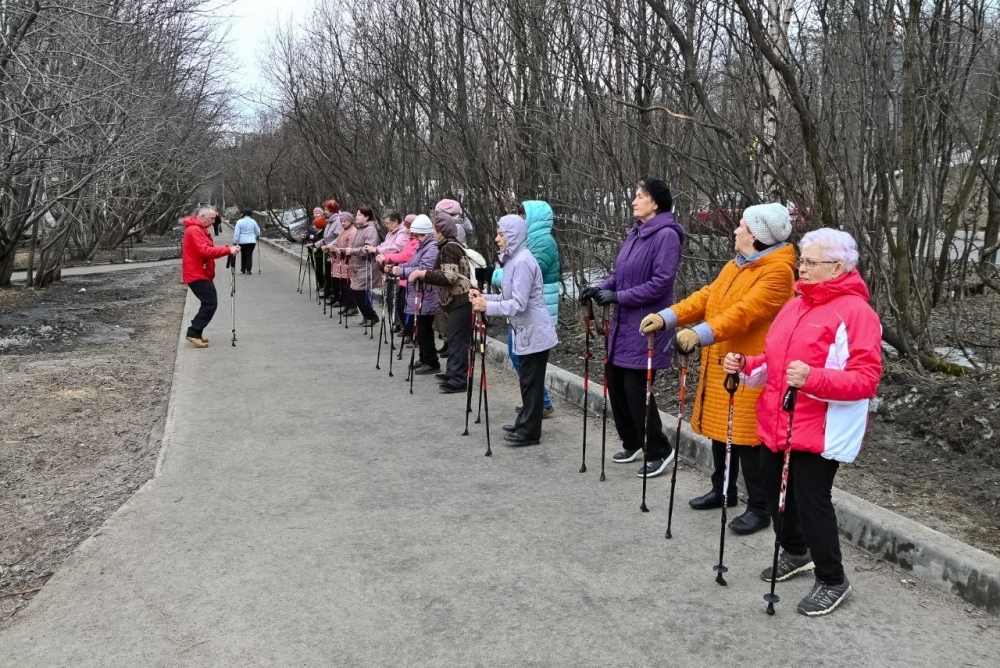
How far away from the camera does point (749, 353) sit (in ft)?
16.3

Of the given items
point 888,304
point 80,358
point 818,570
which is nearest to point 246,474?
point 818,570

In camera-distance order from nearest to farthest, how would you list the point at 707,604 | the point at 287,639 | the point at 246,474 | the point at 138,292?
the point at 287,639 → the point at 707,604 → the point at 246,474 → the point at 138,292

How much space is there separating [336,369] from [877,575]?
728 centimetres

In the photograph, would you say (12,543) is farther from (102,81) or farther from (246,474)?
(102,81)

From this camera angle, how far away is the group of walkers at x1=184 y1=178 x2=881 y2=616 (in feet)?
12.8

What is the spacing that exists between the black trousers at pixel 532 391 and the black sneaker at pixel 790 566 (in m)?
2.86

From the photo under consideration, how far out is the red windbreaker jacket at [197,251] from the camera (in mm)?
12195

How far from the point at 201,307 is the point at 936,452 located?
9.47 meters

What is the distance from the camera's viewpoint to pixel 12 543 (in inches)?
209

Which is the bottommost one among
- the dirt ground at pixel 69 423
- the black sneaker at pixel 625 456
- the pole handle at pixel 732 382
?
the dirt ground at pixel 69 423

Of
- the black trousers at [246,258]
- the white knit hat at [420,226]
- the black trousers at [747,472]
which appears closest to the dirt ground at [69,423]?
the white knit hat at [420,226]

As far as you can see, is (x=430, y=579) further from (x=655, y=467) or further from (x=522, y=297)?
(x=522, y=297)

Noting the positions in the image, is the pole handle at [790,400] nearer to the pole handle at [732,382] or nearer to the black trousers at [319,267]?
the pole handle at [732,382]

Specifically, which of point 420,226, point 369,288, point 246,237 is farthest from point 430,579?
point 246,237
